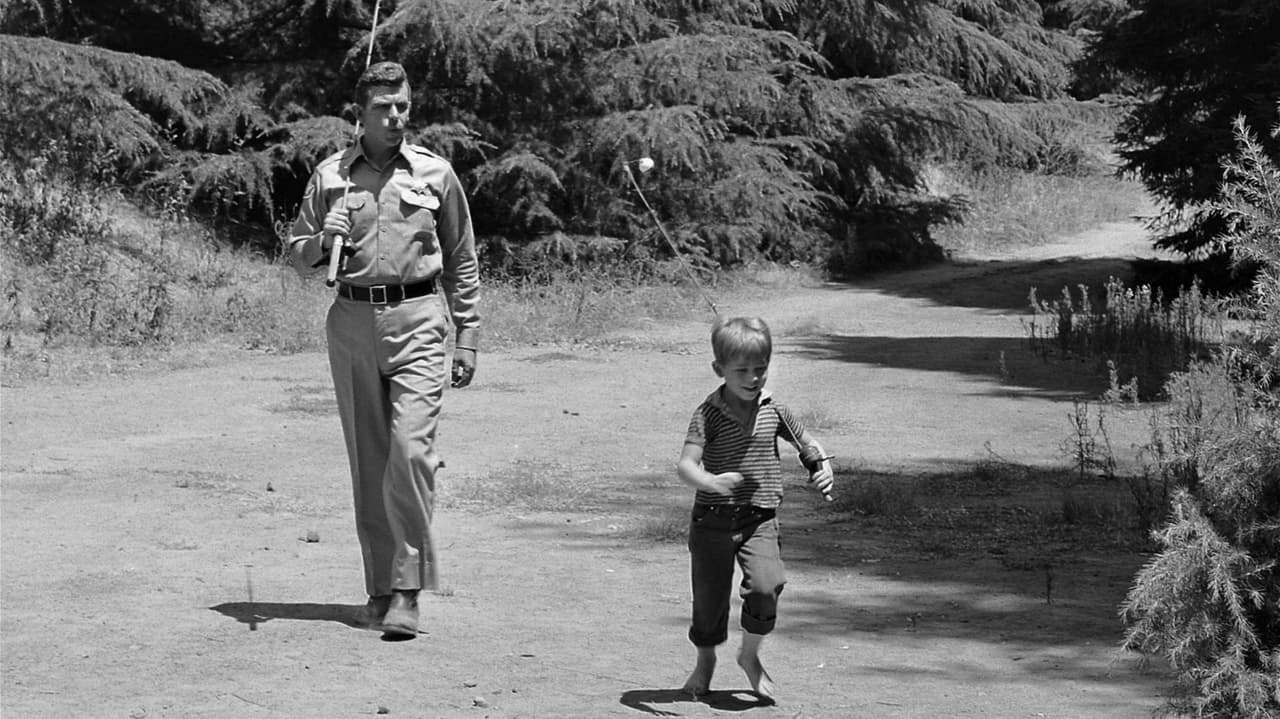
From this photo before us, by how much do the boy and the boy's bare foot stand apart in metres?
0.03

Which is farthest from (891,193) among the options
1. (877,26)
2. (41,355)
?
(41,355)

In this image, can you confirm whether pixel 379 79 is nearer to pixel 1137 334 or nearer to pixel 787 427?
pixel 787 427

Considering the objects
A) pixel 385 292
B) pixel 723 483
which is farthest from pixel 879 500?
pixel 723 483

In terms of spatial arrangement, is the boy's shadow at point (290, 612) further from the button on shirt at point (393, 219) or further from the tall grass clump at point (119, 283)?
the tall grass clump at point (119, 283)

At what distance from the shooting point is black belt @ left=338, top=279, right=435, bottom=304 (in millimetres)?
6836

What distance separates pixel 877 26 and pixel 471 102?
812 centimetres

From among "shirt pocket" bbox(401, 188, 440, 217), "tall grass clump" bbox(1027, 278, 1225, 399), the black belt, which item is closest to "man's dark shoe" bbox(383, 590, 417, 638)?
the black belt

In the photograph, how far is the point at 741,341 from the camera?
18.4ft

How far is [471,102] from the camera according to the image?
23.4m

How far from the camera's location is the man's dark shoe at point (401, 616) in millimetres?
6684

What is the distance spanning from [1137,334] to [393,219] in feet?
36.5

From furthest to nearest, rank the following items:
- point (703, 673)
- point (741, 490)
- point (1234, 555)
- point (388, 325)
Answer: point (388, 325)
point (703, 673)
point (741, 490)
point (1234, 555)

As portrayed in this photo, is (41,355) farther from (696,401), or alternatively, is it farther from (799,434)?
(799,434)

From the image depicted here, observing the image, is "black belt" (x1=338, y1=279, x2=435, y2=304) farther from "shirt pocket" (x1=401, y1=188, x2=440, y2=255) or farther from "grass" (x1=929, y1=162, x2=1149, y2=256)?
"grass" (x1=929, y1=162, x2=1149, y2=256)
